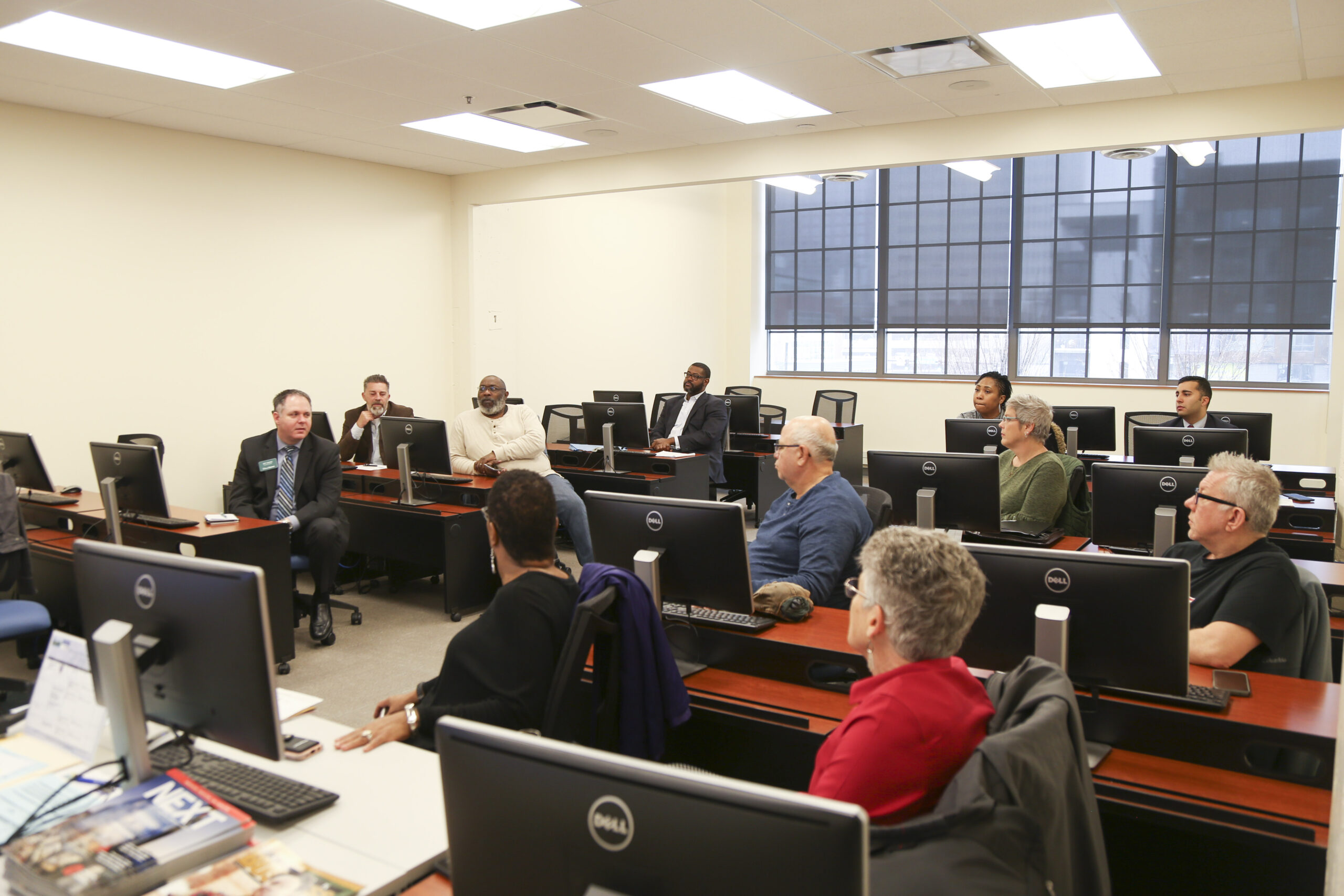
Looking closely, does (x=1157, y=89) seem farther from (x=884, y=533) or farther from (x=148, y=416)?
(x=148, y=416)

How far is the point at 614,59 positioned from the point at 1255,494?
3709mm

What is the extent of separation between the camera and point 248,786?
5.65 feet

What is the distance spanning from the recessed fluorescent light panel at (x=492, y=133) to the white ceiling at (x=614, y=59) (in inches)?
6.6

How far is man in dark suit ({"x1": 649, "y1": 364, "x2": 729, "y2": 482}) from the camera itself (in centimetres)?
743

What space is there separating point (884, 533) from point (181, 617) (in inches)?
49.0

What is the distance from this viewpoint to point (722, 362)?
12.2 metres

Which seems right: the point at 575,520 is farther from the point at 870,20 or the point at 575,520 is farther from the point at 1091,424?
the point at 1091,424


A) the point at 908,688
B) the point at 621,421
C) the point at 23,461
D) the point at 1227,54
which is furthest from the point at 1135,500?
the point at 23,461

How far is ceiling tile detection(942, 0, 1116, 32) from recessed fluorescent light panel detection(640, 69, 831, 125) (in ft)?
4.45

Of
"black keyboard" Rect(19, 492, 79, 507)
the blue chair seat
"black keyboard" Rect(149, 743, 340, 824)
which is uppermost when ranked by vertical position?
"black keyboard" Rect(19, 492, 79, 507)

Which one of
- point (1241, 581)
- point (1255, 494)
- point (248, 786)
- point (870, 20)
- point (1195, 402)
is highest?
point (870, 20)

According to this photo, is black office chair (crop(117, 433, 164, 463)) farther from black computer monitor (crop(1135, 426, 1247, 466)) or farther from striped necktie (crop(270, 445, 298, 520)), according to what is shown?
black computer monitor (crop(1135, 426, 1247, 466))

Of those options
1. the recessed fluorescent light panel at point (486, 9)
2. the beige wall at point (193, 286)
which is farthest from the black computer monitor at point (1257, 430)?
the beige wall at point (193, 286)

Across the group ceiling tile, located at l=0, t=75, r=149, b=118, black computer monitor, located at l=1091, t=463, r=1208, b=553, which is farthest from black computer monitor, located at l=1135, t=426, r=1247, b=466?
ceiling tile, located at l=0, t=75, r=149, b=118
